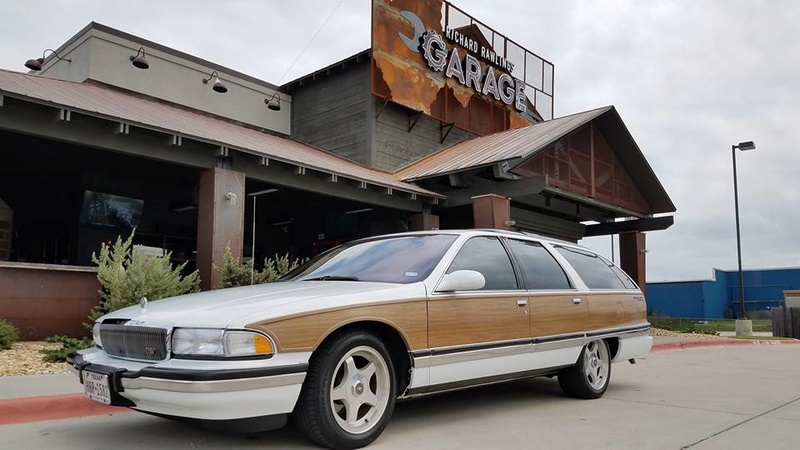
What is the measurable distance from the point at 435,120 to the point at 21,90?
11898 millimetres

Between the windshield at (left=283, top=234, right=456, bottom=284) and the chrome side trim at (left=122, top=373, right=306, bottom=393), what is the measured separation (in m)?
1.25

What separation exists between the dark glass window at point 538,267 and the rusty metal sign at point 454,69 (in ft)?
37.1

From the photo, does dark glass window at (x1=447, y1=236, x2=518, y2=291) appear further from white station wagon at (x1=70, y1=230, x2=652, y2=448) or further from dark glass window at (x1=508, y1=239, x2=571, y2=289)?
dark glass window at (x1=508, y1=239, x2=571, y2=289)

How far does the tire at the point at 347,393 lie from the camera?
151 inches

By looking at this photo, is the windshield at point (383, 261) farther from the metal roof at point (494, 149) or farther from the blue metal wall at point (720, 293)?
the blue metal wall at point (720, 293)

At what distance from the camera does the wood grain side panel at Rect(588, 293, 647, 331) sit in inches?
245

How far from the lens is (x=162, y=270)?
352 inches

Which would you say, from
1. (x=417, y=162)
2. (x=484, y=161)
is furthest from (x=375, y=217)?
(x=484, y=161)

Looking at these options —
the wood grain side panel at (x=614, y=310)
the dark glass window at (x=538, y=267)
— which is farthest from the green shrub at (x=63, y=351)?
the wood grain side panel at (x=614, y=310)

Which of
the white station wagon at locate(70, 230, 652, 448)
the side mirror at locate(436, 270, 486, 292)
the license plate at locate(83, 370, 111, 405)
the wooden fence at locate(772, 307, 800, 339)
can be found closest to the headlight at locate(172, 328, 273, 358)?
the white station wagon at locate(70, 230, 652, 448)

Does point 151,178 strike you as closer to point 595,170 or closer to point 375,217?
point 375,217

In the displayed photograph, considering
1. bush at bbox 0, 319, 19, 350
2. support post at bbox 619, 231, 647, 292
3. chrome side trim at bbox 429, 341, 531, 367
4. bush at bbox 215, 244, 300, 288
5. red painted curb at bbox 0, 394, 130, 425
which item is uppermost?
support post at bbox 619, 231, 647, 292

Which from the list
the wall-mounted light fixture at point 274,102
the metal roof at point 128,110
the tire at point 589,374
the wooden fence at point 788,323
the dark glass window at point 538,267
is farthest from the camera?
the wooden fence at point 788,323

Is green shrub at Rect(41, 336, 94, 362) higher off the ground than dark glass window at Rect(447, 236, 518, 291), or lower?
lower
